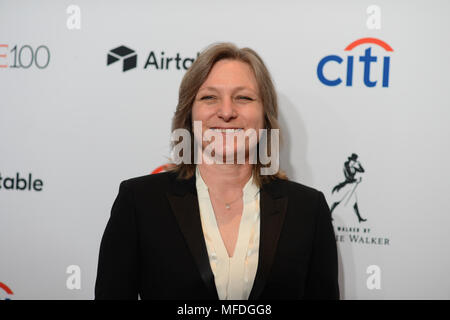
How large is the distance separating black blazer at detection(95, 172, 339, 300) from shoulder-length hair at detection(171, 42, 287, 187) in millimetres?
96

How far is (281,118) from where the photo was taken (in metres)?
2.02

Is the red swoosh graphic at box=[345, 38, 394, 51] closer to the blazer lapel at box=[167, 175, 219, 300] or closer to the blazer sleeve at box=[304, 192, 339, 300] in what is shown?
the blazer sleeve at box=[304, 192, 339, 300]

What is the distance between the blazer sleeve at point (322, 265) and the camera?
1646 millimetres

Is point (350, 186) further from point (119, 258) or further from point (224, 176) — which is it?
point (119, 258)

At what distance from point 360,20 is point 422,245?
1.14 metres

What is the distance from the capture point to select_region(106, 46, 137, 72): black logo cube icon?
2.04 m

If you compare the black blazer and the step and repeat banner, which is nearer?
the black blazer

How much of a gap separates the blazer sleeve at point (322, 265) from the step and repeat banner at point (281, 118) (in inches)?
14.4

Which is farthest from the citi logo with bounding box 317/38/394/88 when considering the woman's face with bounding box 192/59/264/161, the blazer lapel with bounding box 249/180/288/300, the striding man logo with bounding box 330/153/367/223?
the blazer lapel with bounding box 249/180/288/300

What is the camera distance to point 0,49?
209cm

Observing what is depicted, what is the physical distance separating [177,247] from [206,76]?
675 mm

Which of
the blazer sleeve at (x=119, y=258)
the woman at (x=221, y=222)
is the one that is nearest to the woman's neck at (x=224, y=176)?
the woman at (x=221, y=222)

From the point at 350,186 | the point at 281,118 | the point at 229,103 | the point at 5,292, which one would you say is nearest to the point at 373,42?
the point at 281,118
